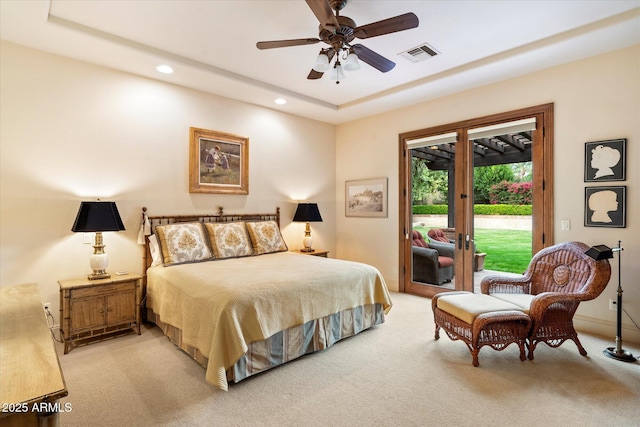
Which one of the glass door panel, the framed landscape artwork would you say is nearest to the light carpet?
the glass door panel

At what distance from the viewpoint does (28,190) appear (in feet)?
10.5

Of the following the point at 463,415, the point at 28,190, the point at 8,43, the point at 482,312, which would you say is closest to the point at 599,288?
the point at 482,312

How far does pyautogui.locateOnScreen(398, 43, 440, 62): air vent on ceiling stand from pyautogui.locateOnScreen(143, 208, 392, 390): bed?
244 centimetres

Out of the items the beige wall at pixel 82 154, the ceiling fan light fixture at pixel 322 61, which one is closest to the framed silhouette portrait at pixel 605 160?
the ceiling fan light fixture at pixel 322 61

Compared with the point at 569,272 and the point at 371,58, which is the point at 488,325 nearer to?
the point at 569,272

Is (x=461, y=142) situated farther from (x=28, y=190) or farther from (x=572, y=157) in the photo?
(x=28, y=190)

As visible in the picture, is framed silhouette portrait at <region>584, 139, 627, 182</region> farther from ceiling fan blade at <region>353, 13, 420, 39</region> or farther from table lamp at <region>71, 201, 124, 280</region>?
table lamp at <region>71, 201, 124, 280</region>

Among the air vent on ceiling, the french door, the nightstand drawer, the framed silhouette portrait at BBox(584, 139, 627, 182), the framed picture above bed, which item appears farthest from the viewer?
the framed picture above bed

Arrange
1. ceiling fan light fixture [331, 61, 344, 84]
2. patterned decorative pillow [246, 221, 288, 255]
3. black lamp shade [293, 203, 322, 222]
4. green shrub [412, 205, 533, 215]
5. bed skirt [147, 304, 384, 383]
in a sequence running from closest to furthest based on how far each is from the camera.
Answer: bed skirt [147, 304, 384, 383] < ceiling fan light fixture [331, 61, 344, 84] < green shrub [412, 205, 533, 215] < patterned decorative pillow [246, 221, 288, 255] < black lamp shade [293, 203, 322, 222]

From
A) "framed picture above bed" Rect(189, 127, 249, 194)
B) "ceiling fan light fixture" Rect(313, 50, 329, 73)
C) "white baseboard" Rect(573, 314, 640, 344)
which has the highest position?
"ceiling fan light fixture" Rect(313, 50, 329, 73)

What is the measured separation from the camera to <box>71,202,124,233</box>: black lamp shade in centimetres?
308

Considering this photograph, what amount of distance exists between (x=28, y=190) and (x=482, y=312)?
4.50m

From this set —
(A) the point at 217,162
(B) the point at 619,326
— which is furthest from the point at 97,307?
(B) the point at 619,326

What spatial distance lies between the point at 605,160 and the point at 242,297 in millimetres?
3890
